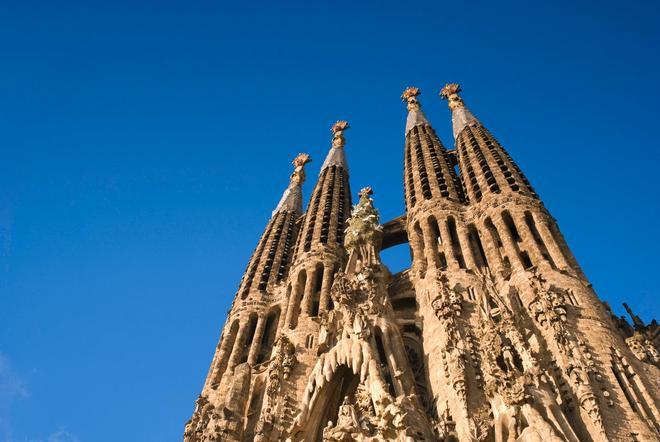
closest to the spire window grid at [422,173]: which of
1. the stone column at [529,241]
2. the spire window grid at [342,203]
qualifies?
the spire window grid at [342,203]

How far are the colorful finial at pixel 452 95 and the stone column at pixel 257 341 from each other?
23006 mm

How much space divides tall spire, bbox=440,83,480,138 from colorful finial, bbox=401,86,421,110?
2.63m

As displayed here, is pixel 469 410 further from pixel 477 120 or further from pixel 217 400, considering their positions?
pixel 477 120

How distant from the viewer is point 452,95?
157 ft

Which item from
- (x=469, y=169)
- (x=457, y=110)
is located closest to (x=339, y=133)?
(x=457, y=110)

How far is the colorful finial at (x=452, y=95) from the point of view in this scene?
46416mm

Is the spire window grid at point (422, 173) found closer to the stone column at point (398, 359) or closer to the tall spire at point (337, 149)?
the tall spire at point (337, 149)

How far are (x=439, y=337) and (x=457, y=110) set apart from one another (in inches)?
1004

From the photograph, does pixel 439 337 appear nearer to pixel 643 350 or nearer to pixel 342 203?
pixel 643 350

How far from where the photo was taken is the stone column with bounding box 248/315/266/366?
2923cm

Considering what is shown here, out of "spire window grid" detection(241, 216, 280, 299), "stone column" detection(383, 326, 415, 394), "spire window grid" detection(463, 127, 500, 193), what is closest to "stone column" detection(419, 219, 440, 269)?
"spire window grid" detection(463, 127, 500, 193)

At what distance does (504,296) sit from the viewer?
80.2 ft

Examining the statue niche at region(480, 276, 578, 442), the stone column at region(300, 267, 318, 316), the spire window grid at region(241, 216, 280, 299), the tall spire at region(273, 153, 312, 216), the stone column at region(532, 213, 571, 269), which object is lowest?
A: the statue niche at region(480, 276, 578, 442)

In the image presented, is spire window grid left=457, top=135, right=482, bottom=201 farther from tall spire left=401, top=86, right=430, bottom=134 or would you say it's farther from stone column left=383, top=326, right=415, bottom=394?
stone column left=383, top=326, right=415, bottom=394
